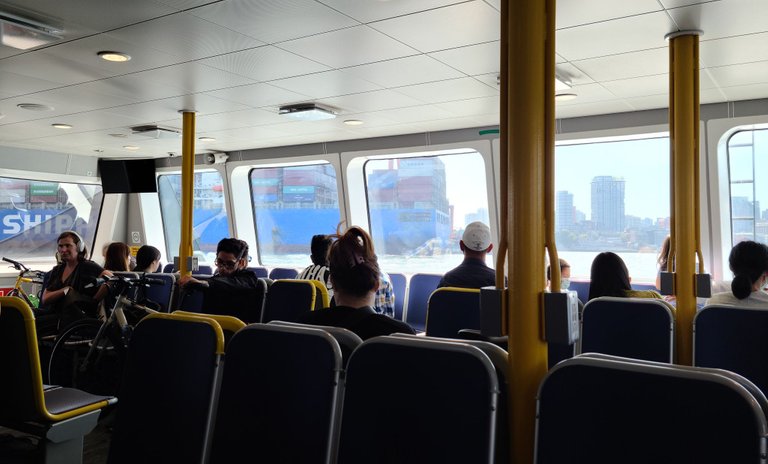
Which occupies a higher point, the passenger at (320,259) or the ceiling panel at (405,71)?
the ceiling panel at (405,71)

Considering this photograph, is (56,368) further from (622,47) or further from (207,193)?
(207,193)

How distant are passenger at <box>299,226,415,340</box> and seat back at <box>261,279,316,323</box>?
1817 millimetres

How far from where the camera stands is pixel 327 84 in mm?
5652

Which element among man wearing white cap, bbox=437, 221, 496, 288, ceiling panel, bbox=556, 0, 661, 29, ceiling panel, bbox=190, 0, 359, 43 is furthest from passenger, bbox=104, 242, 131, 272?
ceiling panel, bbox=556, 0, 661, 29

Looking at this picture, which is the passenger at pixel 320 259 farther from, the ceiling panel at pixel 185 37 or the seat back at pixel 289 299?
the ceiling panel at pixel 185 37

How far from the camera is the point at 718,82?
220 inches

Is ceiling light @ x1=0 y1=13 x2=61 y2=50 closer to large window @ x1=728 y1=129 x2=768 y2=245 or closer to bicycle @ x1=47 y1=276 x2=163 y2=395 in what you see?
bicycle @ x1=47 y1=276 x2=163 y2=395

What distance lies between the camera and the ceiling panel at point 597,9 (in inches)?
143

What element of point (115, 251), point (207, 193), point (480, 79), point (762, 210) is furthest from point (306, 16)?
point (207, 193)

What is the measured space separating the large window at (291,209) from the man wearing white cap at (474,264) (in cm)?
649

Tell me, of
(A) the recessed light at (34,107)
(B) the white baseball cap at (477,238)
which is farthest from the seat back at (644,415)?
(A) the recessed light at (34,107)

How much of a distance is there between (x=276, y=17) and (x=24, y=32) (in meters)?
1.74

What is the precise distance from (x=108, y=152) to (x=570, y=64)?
26.5 feet

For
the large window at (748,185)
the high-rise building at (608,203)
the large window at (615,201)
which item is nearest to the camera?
the large window at (748,185)
